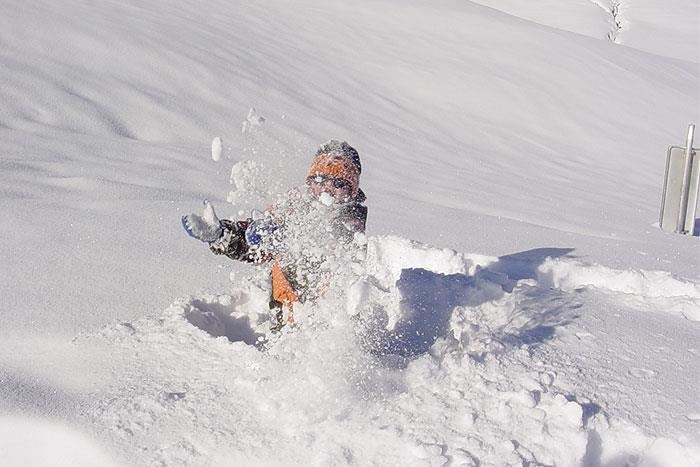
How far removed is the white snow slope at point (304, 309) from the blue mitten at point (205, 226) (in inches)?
9.4

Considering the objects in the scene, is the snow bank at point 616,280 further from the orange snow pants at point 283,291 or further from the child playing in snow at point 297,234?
the orange snow pants at point 283,291

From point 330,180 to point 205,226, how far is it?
45 centimetres

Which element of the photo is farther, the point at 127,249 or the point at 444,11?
the point at 444,11

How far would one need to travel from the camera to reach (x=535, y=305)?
106 inches

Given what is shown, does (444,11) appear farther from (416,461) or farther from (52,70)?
(416,461)

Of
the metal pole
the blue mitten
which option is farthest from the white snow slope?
the metal pole

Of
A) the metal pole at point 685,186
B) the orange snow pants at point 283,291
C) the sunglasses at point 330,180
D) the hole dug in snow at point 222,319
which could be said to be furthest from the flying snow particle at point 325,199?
the metal pole at point 685,186

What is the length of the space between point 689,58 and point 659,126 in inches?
382

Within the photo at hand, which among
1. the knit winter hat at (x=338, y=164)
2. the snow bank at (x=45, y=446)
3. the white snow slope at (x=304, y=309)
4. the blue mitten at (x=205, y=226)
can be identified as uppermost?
the knit winter hat at (x=338, y=164)

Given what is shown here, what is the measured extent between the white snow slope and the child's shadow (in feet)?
0.04

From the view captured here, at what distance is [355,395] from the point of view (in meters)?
1.89

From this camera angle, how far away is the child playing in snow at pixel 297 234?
230cm

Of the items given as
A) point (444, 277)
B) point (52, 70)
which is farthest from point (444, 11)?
point (444, 277)

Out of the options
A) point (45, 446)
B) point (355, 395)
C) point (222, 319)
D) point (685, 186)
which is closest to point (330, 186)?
point (222, 319)
